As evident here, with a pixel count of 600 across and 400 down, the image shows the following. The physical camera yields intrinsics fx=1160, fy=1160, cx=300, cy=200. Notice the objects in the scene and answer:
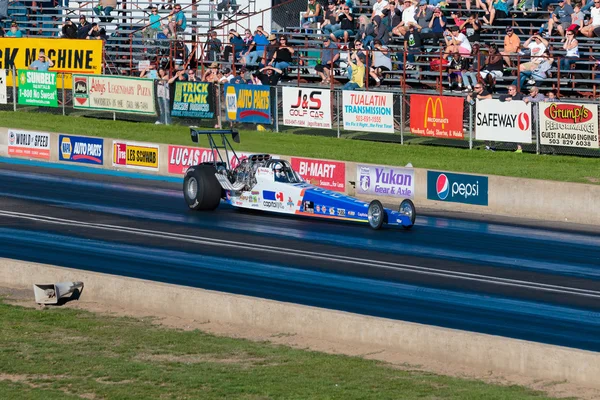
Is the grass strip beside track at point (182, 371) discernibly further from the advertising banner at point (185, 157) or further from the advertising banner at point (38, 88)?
the advertising banner at point (38, 88)

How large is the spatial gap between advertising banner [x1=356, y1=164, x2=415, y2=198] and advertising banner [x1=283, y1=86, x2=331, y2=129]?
622 cm

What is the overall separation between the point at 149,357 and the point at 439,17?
82.7 feet

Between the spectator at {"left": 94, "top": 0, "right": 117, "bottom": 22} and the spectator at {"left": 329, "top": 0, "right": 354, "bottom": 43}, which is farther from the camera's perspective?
the spectator at {"left": 94, "top": 0, "right": 117, "bottom": 22}

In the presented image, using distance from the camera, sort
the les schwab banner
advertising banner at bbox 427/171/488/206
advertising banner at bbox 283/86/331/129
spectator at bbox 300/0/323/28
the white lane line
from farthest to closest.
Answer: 1. the les schwab banner
2. spectator at bbox 300/0/323/28
3. advertising banner at bbox 283/86/331/129
4. advertising banner at bbox 427/171/488/206
5. the white lane line

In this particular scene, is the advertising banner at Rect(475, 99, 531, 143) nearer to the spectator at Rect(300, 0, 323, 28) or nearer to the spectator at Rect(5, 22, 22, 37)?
the spectator at Rect(300, 0, 323, 28)

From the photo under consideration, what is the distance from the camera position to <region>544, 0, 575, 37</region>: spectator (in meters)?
34.6

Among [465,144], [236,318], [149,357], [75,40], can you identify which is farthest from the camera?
[75,40]

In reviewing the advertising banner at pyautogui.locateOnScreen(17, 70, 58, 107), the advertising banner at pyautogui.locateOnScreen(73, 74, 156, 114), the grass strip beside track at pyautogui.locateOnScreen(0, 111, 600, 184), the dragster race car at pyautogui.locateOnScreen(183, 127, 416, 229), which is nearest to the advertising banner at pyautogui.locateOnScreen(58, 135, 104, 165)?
the grass strip beside track at pyautogui.locateOnScreen(0, 111, 600, 184)

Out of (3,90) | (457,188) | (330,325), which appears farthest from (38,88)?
(330,325)

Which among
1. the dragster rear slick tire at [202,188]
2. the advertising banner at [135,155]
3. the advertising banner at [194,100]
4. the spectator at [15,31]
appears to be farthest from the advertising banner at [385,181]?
the spectator at [15,31]

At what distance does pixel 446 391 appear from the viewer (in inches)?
455

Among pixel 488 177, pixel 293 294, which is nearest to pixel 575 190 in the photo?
pixel 488 177

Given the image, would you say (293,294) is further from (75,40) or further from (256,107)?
(75,40)

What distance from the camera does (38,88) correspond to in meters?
40.6
